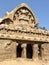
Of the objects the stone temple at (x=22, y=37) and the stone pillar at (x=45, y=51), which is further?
the stone pillar at (x=45, y=51)

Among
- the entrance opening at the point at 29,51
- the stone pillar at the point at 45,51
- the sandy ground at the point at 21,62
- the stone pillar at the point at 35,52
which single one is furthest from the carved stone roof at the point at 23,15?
the sandy ground at the point at 21,62

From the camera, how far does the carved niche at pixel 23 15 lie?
19.7 meters

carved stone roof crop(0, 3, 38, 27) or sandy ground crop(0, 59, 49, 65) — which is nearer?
sandy ground crop(0, 59, 49, 65)

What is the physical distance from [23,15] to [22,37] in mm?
3232

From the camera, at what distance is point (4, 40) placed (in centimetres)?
1667

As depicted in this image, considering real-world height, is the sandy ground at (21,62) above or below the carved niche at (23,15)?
below

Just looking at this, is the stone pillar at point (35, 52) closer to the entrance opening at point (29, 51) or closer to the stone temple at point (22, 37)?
the stone temple at point (22, 37)

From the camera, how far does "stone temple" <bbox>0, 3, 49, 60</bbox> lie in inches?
659

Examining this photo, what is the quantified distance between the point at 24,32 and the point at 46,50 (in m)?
2.73

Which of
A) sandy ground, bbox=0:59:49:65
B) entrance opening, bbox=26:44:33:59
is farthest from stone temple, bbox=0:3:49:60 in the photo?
sandy ground, bbox=0:59:49:65

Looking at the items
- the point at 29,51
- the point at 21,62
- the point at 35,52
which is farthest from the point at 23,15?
the point at 21,62

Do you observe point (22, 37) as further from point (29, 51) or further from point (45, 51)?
point (29, 51)

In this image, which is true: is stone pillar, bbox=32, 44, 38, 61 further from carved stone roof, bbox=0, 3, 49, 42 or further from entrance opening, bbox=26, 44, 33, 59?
entrance opening, bbox=26, 44, 33, 59

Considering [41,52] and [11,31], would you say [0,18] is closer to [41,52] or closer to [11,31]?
[11,31]
